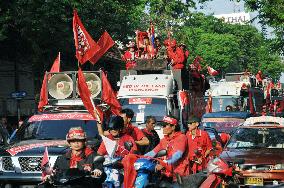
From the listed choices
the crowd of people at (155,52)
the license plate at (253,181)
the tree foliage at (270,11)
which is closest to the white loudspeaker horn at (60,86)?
the license plate at (253,181)

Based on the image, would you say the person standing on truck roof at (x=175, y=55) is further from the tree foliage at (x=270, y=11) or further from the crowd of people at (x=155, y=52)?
the tree foliage at (x=270, y=11)

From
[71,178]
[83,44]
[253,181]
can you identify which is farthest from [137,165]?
[83,44]

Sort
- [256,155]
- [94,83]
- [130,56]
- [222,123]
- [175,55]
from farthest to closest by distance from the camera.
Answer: [130,56]
[175,55]
[222,123]
[94,83]
[256,155]

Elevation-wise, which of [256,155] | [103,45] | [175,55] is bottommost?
[256,155]

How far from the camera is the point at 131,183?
785cm

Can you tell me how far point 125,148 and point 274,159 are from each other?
4.26m

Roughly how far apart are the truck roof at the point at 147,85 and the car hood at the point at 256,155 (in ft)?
22.5

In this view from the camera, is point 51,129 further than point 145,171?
Yes

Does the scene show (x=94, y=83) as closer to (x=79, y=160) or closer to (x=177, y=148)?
(x=177, y=148)

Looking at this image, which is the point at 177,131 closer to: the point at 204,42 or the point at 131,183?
the point at 131,183

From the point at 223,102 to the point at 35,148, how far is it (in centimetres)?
1797

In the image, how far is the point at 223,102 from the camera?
28938 millimetres

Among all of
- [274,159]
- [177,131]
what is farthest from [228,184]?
[274,159]

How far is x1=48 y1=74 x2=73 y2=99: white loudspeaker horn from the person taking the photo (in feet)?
51.2
